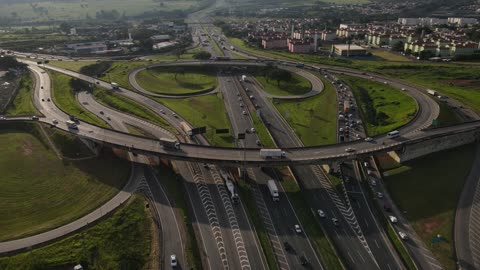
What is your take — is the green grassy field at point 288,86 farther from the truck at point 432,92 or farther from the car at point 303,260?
the car at point 303,260

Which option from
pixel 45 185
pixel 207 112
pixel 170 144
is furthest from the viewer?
pixel 207 112

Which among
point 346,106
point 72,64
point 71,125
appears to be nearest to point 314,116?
point 346,106

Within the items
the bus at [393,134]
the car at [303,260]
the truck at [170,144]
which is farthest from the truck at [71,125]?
the bus at [393,134]

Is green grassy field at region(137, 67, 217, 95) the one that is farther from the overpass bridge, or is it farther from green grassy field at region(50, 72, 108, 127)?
the overpass bridge

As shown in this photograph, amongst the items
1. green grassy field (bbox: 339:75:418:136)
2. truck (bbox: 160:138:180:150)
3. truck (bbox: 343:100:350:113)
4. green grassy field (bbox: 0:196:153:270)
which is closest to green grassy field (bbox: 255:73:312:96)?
green grassy field (bbox: 339:75:418:136)

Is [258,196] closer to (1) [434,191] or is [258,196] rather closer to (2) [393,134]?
(1) [434,191]

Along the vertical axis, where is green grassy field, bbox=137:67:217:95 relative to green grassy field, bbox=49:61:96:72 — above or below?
below

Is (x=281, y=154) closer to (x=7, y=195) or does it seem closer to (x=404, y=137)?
(x=404, y=137)
